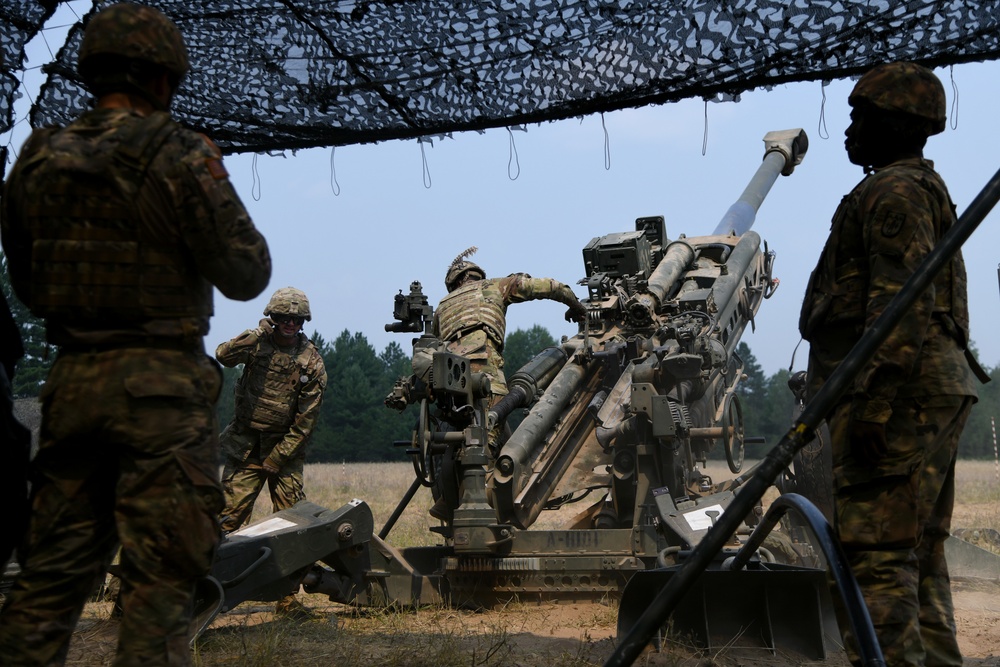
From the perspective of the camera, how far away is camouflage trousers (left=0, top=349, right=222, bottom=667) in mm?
3016

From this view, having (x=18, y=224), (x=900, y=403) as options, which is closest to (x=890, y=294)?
(x=900, y=403)

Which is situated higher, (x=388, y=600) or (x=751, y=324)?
(x=751, y=324)

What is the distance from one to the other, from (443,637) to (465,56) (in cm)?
288

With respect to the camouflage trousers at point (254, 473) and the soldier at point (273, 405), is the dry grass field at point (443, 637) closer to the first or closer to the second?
the camouflage trousers at point (254, 473)

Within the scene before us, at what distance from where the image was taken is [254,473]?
8484 millimetres

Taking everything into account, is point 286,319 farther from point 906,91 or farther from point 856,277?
point 906,91

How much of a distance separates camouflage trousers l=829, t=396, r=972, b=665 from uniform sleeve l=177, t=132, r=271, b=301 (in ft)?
6.22

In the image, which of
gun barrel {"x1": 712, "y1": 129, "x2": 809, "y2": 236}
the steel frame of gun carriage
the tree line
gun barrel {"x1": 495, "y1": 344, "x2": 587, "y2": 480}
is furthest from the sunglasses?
the tree line

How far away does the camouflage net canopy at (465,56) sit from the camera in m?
4.80

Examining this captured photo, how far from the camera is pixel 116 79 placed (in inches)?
128

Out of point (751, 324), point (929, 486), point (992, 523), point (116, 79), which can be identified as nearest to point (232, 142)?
point (116, 79)

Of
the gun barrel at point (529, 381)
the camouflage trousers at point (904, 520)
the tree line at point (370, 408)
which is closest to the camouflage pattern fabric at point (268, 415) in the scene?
the gun barrel at point (529, 381)

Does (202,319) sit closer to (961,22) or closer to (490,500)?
(961,22)

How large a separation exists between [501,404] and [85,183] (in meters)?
5.55
